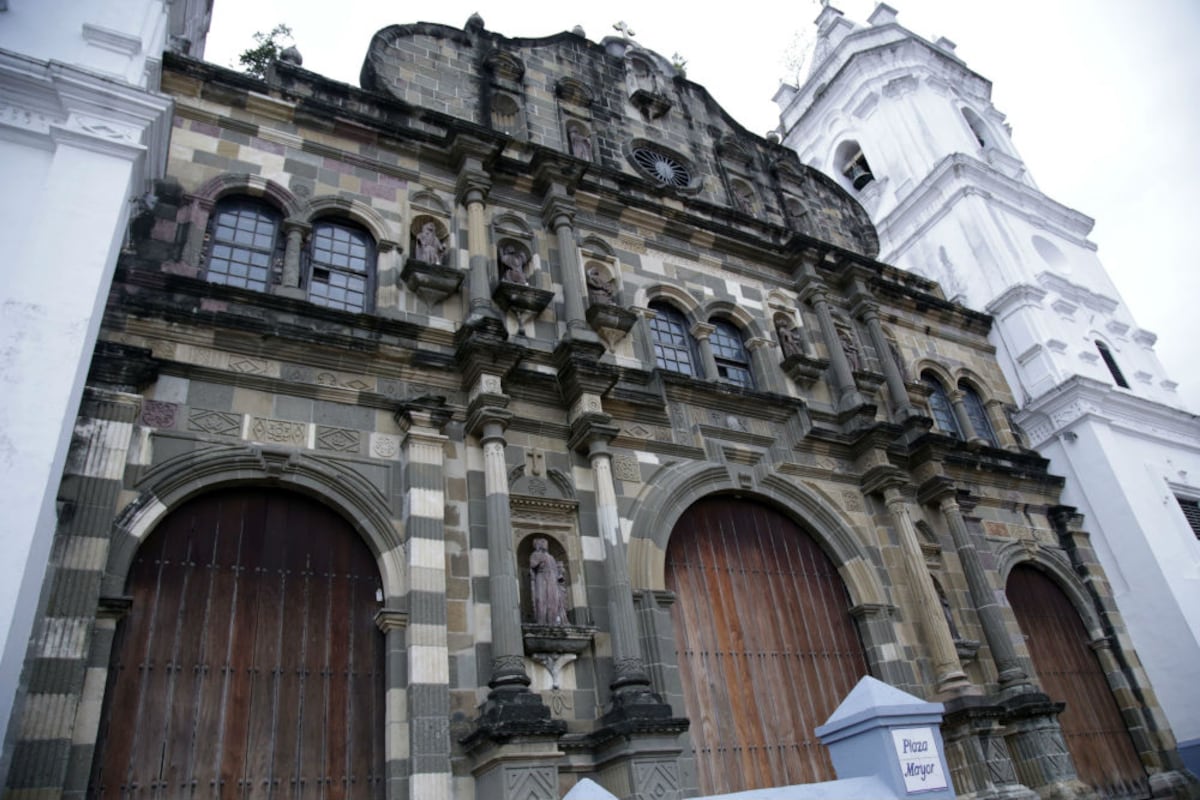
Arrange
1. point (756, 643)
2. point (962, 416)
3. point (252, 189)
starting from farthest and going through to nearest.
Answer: point (962, 416), point (756, 643), point (252, 189)

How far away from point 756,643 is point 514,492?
3698mm

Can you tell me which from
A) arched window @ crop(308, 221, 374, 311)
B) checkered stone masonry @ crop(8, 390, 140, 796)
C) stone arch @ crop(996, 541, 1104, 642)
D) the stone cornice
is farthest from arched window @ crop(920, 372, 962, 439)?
checkered stone masonry @ crop(8, 390, 140, 796)

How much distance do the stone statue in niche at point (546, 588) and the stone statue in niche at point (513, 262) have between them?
380 centimetres

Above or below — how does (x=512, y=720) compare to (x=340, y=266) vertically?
below

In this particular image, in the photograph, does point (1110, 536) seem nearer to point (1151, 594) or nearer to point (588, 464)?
point (1151, 594)

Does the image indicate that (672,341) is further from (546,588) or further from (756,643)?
(546,588)

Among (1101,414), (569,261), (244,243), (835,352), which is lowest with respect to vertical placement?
(1101,414)

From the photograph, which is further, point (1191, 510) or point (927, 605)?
point (1191, 510)

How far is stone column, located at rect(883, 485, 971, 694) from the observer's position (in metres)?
11.2

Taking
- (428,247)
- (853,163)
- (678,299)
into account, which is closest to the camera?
(428,247)

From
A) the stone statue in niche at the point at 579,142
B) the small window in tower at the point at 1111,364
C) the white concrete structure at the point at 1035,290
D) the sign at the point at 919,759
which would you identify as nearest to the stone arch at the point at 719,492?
the sign at the point at 919,759

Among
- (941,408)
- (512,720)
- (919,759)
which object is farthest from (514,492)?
(941,408)

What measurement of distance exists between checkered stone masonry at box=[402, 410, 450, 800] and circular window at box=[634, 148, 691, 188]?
7.53 m

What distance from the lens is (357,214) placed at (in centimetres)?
1092
